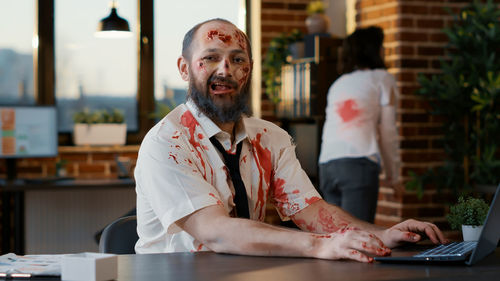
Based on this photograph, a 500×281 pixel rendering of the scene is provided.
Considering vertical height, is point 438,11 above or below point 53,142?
above

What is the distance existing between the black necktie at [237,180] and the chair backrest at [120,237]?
1.08 ft

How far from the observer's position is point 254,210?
6.62ft

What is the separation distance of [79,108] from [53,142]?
19.0 inches

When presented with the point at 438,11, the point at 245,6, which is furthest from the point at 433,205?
the point at 245,6

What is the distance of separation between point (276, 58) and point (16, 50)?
1881mm

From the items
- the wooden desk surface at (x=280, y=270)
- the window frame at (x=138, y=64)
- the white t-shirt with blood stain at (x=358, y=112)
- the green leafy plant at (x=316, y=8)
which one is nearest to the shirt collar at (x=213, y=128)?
the wooden desk surface at (x=280, y=270)

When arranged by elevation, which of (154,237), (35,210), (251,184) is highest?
(251,184)

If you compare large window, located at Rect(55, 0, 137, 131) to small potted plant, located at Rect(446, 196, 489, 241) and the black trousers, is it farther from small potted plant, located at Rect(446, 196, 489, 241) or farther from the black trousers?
small potted plant, located at Rect(446, 196, 489, 241)

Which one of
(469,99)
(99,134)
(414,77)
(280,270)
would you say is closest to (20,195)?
(99,134)

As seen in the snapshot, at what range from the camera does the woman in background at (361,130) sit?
373 cm

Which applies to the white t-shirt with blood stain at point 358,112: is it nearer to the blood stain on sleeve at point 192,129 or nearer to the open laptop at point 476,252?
the blood stain on sleeve at point 192,129

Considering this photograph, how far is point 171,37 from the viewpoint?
18.4 feet

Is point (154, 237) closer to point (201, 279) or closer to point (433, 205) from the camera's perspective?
point (201, 279)

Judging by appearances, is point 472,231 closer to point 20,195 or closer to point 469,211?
point 469,211
